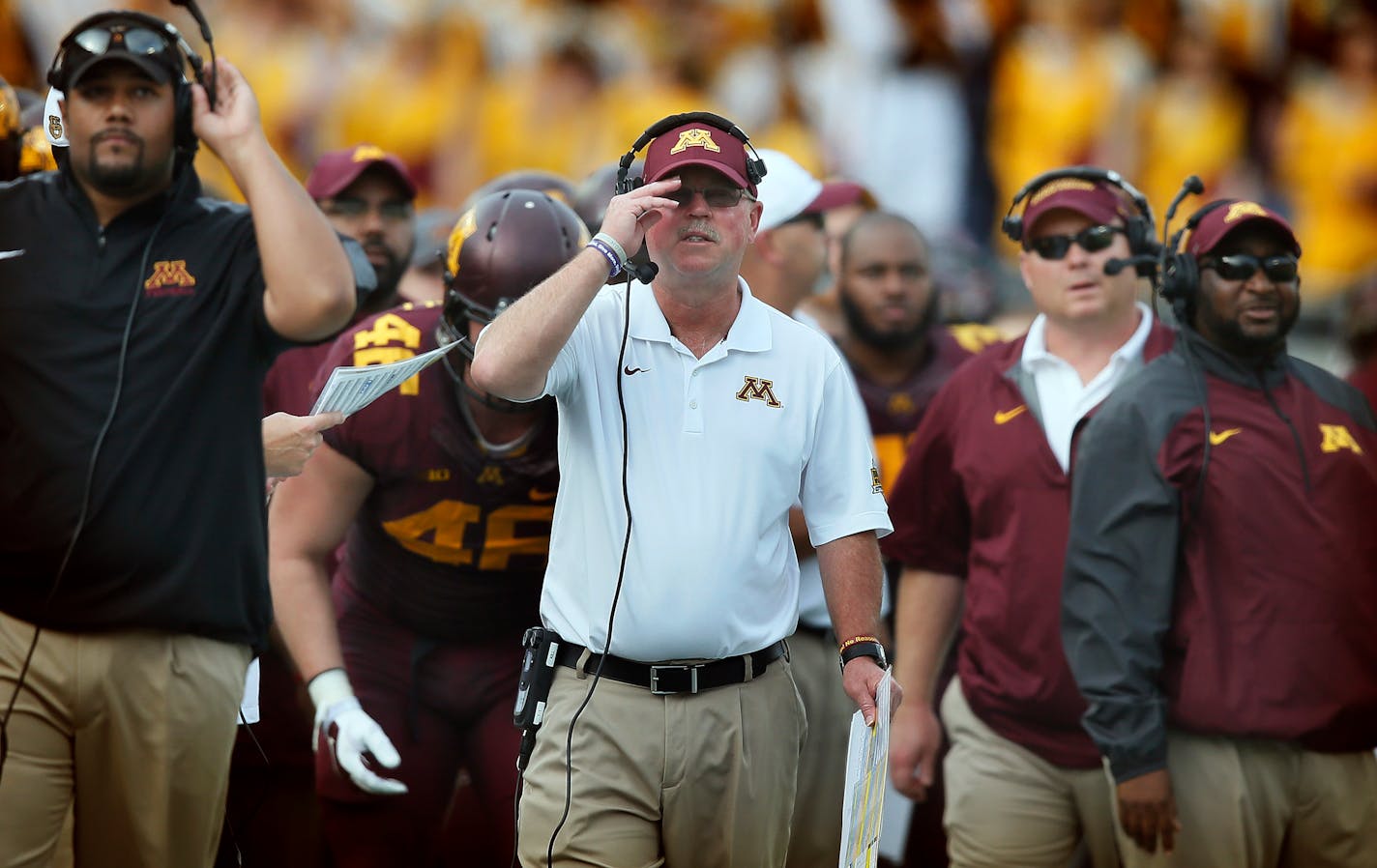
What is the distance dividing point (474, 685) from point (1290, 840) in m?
2.25

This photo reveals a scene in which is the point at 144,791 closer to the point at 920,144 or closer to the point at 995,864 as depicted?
the point at 995,864

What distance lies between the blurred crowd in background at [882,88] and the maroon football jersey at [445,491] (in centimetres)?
737

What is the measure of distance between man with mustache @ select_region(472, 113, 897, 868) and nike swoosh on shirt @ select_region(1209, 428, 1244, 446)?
110 centimetres

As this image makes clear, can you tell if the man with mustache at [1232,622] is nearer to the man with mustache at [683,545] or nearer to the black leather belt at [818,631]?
the man with mustache at [683,545]

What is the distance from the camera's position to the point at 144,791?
14.5ft

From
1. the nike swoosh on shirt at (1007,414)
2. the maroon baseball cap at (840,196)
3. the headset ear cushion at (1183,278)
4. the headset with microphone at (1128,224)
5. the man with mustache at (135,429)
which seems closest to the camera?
the man with mustache at (135,429)

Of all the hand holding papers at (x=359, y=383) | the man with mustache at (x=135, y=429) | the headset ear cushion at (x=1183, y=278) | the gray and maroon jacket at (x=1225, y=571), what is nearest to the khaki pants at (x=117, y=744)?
the man with mustache at (x=135, y=429)

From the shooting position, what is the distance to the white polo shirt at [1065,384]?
5.77m

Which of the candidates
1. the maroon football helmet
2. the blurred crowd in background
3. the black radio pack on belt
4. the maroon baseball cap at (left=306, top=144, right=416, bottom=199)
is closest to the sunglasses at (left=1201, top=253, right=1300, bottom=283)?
the maroon football helmet

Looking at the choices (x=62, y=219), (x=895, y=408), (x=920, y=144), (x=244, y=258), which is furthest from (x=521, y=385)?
(x=920, y=144)

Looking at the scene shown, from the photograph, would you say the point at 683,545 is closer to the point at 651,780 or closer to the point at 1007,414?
the point at 651,780

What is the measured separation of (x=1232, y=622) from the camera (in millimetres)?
5043

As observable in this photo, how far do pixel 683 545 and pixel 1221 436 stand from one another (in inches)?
65.3

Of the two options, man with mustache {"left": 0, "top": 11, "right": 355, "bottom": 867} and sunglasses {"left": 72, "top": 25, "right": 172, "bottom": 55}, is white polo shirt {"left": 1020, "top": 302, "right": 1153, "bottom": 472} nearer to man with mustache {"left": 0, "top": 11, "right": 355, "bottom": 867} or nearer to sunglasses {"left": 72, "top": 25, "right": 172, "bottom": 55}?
man with mustache {"left": 0, "top": 11, "right": 355, "bottom": 867}
